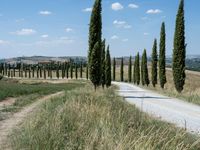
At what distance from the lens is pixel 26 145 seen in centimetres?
862

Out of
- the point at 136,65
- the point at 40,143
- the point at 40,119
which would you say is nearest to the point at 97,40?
the point at 40,119

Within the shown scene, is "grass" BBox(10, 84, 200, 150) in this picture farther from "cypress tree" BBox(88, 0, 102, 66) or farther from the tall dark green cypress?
"cypress tree" BBox(88, 0, 102, 66)

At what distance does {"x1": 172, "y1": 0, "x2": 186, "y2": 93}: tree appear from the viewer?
42719mm

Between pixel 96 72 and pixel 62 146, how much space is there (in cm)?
3477

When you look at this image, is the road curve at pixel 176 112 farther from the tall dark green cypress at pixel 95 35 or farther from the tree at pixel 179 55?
the tree at pixel 179 55

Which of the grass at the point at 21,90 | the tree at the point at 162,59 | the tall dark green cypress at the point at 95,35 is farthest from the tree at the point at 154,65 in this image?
the tall dark green cypress at the point at 95,35

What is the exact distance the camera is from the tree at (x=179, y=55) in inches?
1682

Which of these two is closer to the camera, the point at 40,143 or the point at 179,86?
the point at 40,143

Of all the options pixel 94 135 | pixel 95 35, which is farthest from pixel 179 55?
pixel 94 135

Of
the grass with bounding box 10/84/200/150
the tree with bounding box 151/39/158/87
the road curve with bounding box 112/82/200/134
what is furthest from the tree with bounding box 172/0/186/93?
the grass with bounding box 10/84/200/150

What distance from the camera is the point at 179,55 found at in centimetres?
4297

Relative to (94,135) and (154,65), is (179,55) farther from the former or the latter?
(94,135)

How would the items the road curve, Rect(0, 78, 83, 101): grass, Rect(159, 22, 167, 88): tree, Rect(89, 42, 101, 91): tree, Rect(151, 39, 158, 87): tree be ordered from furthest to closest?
Rect(151, 39, 158, 87): tree < Rect(159, 22, 167, 88): tree < Rect(89, 42, 101, 91): tree < Rect(0, 78, 83, 101): grass < the road curve

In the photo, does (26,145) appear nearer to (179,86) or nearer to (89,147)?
(89,147)
